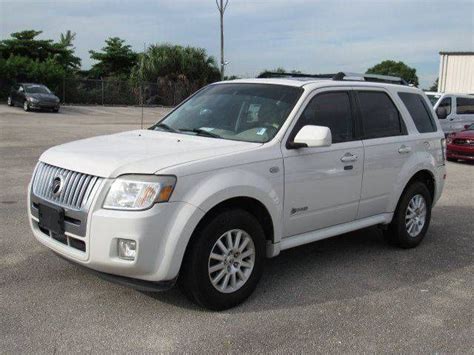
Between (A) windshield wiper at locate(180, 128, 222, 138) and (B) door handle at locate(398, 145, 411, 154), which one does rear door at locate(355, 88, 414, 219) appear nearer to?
(B) door handle at locate(398, 145, 411, 154)

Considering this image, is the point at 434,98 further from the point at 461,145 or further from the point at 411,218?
the point at 411,218

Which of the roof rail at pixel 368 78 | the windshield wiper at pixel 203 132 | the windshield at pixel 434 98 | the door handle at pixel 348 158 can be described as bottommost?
the door handle at pixel 348 158

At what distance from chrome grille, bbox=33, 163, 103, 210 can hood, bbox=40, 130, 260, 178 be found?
5cm

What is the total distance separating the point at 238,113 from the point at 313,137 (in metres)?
0.87

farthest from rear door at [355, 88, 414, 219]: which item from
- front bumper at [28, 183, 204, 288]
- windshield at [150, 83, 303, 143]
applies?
front bumper at [28, 183, 204, 288]

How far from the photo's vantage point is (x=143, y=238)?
373 cm

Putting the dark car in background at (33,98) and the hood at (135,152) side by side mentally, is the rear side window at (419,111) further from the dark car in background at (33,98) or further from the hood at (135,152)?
the dark car in background at (33,98)

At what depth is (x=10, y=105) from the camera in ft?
103

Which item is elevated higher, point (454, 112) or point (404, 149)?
point (454, 112)

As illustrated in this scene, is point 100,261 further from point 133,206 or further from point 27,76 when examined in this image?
point 27,76

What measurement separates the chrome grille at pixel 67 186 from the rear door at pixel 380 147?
2717mm

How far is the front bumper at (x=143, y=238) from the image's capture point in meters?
3.73

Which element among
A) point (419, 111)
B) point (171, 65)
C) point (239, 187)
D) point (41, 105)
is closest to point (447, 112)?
point (419, 111)

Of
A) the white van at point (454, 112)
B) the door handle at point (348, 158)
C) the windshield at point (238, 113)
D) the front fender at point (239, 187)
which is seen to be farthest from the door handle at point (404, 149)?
the white van at point (454, 112)
